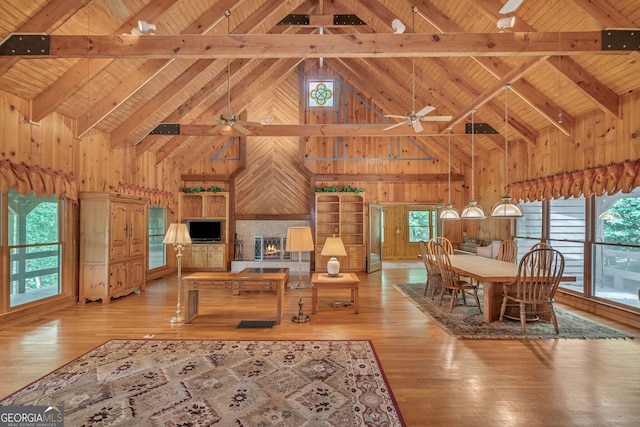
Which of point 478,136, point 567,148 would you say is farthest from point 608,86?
point 478,136

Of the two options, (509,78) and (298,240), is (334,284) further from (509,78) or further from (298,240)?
(509,78)

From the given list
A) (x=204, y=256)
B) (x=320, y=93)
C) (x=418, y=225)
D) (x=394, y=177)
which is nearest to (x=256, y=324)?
(x=204, y=256)

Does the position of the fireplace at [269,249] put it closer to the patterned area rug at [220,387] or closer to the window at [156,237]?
the window at [156,237]

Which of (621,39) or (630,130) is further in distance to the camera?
(630,130)

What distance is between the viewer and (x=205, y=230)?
30.9 feet

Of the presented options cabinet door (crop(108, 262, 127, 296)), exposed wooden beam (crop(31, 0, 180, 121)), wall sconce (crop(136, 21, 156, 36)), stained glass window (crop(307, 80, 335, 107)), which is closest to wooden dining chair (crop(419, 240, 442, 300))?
wall sconce (crop(136, 21, 156, 36))

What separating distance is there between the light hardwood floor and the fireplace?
3.61 meters

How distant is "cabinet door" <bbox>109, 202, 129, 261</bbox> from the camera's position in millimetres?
5888

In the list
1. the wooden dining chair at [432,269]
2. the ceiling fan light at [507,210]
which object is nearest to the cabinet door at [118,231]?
the wooden dining chair at [432,269]

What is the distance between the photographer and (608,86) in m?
4.83

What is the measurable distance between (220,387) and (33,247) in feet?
13.9

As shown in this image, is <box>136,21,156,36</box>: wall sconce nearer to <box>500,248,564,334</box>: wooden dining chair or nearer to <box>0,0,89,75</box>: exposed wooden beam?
<box>0,0,89,75</box>: exposed wooden beam

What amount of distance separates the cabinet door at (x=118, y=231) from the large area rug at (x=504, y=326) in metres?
5.40

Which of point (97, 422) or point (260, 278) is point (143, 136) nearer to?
point (260, 278)
